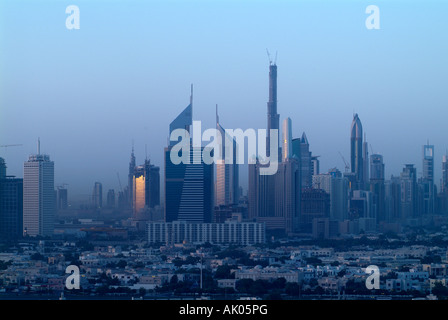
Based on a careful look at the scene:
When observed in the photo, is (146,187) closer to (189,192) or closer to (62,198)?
(189,192)

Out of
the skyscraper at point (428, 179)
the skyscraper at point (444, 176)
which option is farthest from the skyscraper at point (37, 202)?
the skyscraper at point (444, 176)

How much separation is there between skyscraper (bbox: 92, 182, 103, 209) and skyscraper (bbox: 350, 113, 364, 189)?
3.73m

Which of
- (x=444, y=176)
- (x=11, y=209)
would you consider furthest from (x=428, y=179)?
(x=11, y=209)

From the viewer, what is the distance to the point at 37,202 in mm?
18156

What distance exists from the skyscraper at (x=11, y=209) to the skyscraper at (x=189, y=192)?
3.27 m

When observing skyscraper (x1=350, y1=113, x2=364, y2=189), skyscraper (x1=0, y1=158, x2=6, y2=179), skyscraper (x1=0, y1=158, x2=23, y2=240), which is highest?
skyscraper (x1=350, y1=113, x2=364, y2=189)

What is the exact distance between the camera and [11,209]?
1853 cm

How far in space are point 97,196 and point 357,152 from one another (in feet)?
25.5

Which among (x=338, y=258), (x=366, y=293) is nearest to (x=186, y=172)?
(x=338, y=258)

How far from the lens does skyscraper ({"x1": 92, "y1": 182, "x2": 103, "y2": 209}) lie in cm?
1358

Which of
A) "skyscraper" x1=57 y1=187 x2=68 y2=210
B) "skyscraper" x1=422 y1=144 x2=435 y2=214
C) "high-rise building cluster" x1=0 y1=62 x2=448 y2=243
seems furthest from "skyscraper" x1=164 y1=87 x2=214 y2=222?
"skyscraper" x1=422 y1=144 x2=435 y2=214

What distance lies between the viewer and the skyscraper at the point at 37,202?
1669 centimetres

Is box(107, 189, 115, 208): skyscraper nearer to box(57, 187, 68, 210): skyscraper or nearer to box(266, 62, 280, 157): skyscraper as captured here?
box(57, 187, 68, 210): skyscraper
